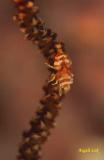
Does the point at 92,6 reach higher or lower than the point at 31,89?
higher

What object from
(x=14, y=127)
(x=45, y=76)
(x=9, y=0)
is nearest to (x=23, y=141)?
(x=14, y=127)

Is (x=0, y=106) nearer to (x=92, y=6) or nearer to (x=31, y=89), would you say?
(x=31, y=89)

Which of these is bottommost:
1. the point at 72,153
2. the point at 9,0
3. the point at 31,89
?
the point at 72,153

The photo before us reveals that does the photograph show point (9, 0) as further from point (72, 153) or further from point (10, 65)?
point (72, 153)

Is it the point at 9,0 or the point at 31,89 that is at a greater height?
the point at 9,0

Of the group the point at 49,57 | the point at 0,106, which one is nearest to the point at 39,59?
the point at 49,57
